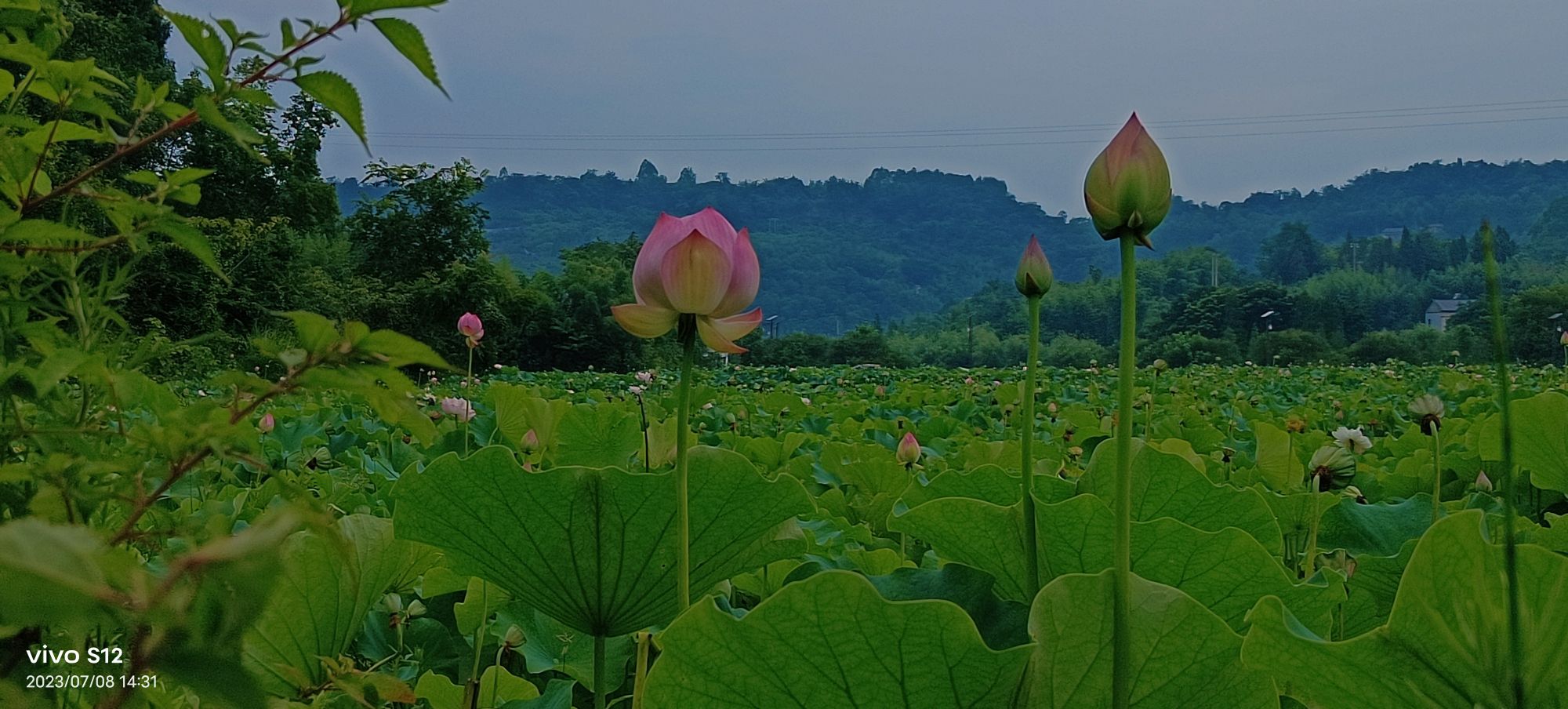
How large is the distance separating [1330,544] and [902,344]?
118 ft

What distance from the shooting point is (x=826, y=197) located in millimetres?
99688

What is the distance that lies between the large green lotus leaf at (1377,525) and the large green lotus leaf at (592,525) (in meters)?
0.58

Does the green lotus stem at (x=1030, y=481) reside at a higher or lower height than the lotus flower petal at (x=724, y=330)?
lower

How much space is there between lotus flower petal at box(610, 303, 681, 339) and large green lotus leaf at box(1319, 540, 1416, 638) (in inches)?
19.8

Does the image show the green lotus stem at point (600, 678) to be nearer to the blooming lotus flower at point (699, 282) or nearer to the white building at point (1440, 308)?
the blooming lotus flower at point (699, 282)

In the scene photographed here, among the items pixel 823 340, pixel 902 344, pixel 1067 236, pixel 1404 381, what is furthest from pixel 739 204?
pixel 1404 381

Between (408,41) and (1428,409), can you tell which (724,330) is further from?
(1428,409)

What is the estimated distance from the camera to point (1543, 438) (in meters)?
1.00

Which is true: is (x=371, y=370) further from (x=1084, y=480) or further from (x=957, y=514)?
(x=1084, y=480)

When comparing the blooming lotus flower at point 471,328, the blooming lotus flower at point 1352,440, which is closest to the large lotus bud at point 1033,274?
the blooming lotus flower at point 1352,440

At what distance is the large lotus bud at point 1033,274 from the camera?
68 centimetres

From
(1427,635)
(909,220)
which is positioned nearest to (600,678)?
(1427,635)

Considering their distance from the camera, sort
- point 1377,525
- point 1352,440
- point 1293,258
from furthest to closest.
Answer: point 1293,258
point 1352,440
point 1377,525

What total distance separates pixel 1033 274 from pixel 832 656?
1.14 feet
